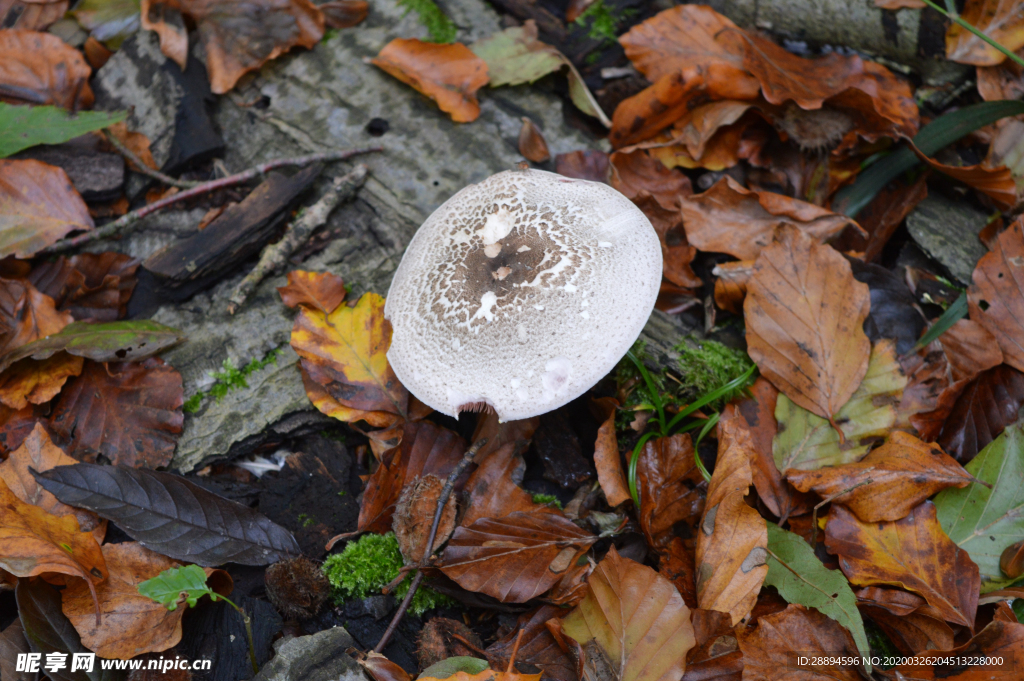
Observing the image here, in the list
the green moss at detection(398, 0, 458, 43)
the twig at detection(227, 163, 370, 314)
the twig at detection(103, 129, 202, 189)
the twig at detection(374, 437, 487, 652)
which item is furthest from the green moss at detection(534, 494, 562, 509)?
the green moss at detection(398, 0, 458, 43)

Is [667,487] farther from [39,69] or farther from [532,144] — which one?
[39,69]

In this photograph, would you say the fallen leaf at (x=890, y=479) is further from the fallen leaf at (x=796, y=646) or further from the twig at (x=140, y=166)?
the twig at (x=140, y=166)

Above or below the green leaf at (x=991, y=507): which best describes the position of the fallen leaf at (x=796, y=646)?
below

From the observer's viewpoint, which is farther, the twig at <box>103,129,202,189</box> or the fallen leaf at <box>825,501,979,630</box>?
the twig at <box>103,129,202,189</box>

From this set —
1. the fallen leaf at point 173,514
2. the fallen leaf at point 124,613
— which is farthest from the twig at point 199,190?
the fallen leaf at point 124,613

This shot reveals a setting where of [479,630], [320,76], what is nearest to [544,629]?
[479,630]

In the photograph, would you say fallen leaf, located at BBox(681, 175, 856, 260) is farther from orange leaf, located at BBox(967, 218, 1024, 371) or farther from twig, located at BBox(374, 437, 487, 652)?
twig, located at BBox(374, 437, 487, 652)
